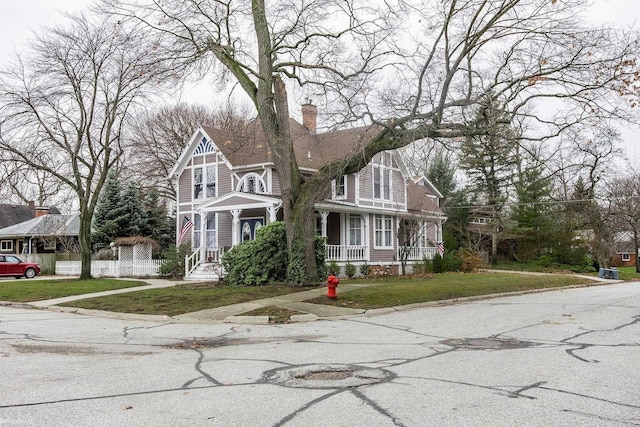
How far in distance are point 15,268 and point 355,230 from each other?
2011cm

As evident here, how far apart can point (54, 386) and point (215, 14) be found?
1641cm

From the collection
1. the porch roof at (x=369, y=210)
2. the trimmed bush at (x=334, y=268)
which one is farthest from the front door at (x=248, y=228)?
the trimmed bush at (x=334, y=268)

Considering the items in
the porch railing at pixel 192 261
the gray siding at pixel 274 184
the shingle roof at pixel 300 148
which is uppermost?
the shingle roof at pixel 300 148

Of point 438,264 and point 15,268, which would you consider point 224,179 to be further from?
point 15,268

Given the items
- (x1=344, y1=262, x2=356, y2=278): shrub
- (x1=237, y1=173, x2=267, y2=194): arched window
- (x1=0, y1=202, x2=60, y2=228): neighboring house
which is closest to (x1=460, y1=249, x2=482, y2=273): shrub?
(x1=344, y1=262, x2=356, y2=278): shrub

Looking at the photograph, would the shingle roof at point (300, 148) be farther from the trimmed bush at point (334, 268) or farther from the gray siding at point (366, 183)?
the trimmed bush at point (334, 268)

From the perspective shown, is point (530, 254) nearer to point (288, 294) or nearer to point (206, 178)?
point (206, 178)

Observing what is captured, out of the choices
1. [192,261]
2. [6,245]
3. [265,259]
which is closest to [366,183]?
[192,261]

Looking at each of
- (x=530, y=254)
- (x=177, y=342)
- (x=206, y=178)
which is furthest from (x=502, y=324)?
(x=530, y=254)

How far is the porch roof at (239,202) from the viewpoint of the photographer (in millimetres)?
24669

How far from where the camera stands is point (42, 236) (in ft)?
139

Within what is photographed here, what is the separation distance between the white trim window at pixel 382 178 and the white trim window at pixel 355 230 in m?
1.96

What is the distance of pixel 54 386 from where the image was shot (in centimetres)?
688

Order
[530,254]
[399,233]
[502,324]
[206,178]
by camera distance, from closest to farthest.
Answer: [502,324], [206,178], [399,233], [530,254]
